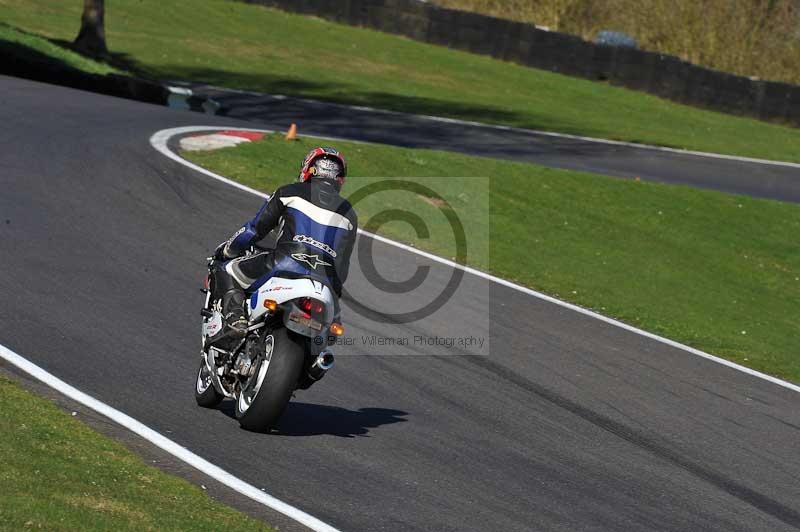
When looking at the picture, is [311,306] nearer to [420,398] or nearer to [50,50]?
[420,398]

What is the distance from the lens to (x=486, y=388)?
29.9 feet

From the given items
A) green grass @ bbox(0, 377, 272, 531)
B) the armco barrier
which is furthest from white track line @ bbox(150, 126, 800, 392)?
the armco barrier

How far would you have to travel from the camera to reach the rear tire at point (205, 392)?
24.9 feet

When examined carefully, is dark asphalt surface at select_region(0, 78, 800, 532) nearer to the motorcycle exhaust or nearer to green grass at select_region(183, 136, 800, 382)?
the motorcycle exhaust

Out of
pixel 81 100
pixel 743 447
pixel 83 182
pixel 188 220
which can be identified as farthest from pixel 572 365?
pixel 81 100

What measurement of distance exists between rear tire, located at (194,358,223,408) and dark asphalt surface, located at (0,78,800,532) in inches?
3.6

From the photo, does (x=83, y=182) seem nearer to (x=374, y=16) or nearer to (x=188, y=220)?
(x=188, y=220)

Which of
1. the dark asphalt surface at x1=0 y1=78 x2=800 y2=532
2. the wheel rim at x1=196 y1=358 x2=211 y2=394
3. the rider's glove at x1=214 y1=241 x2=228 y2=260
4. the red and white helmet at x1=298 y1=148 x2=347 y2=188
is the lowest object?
the dark asphalt surface at x1=0 y1=78 x2=800 y2=532

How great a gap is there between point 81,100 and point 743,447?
12.4 metres

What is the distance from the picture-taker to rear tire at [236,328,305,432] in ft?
22.7

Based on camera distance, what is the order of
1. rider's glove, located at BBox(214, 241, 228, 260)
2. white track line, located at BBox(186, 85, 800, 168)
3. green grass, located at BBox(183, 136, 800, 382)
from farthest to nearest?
white track line, located at BBox(186, 85, 800, 168), green grass, located at BBox(183, 136, 800, 382), rider's glove, located at BBox(214, 241, 228, 260)

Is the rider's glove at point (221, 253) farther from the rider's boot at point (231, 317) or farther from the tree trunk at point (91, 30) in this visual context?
the tree trunk at point (91, 30)

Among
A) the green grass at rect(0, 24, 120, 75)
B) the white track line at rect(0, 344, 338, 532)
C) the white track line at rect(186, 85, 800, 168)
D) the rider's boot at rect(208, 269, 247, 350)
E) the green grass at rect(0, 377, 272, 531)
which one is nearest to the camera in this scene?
the green grass at rect(0, 377, 272, 531)

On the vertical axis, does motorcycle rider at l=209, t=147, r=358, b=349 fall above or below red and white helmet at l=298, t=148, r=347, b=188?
below
